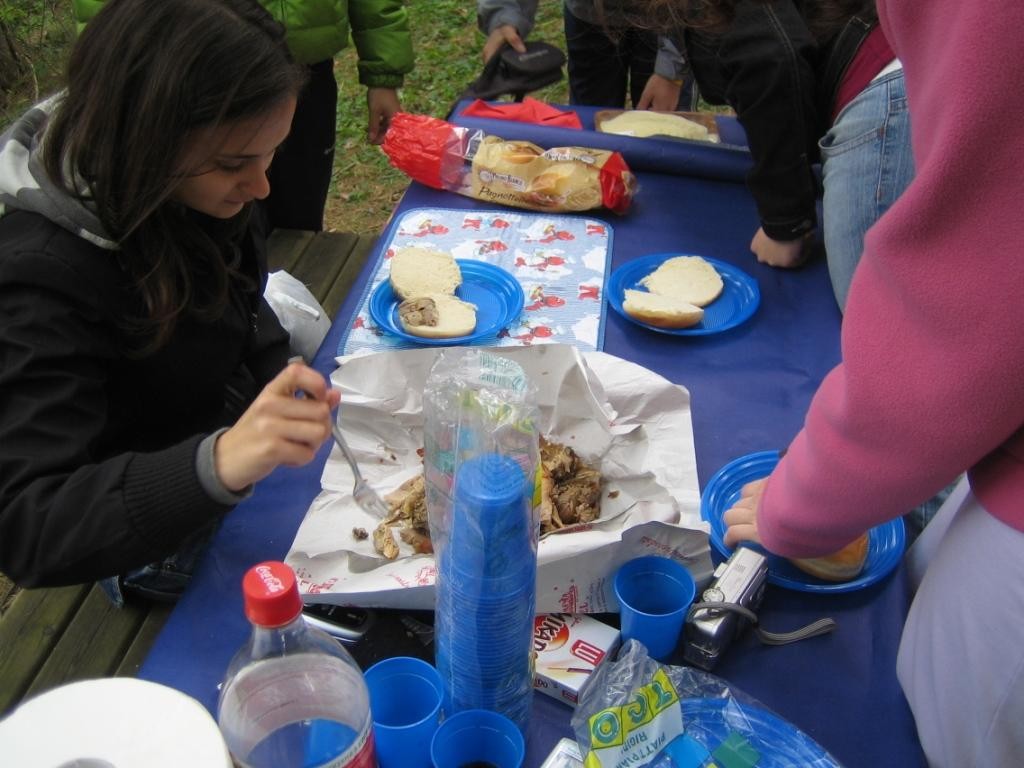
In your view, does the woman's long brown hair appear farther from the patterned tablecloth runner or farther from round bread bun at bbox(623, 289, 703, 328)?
round bread bun at bbox(623, 289, 703, 328)

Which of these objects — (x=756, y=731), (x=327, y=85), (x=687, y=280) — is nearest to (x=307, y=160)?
(x=327, y=85)

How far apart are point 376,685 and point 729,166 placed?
1599 millimetres

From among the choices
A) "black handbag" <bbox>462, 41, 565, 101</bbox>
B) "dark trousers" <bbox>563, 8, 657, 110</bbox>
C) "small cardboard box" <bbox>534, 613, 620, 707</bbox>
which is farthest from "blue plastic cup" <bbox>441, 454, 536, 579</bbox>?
"dark trousers" <bbox>563, 8, 657, 110</bbox>

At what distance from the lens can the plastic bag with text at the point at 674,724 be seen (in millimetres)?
688

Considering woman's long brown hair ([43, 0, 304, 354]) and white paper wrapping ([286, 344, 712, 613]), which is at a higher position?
woman's long brown hair ([43, 0, 304, 354])

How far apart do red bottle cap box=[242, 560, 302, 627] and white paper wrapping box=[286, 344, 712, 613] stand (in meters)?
0.33

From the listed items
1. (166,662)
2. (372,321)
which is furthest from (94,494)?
(372,321)

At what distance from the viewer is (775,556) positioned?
1033 millimetres

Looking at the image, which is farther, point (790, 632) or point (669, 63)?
point (669, 63)

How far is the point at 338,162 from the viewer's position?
3.99m

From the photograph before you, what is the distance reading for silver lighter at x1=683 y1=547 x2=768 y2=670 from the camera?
88 cm

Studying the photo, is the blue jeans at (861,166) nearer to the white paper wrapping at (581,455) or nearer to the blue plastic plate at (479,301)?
the white paper wrapping at (581,455)

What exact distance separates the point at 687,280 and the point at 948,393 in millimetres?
973

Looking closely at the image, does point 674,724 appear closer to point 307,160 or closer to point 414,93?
point 307,160
